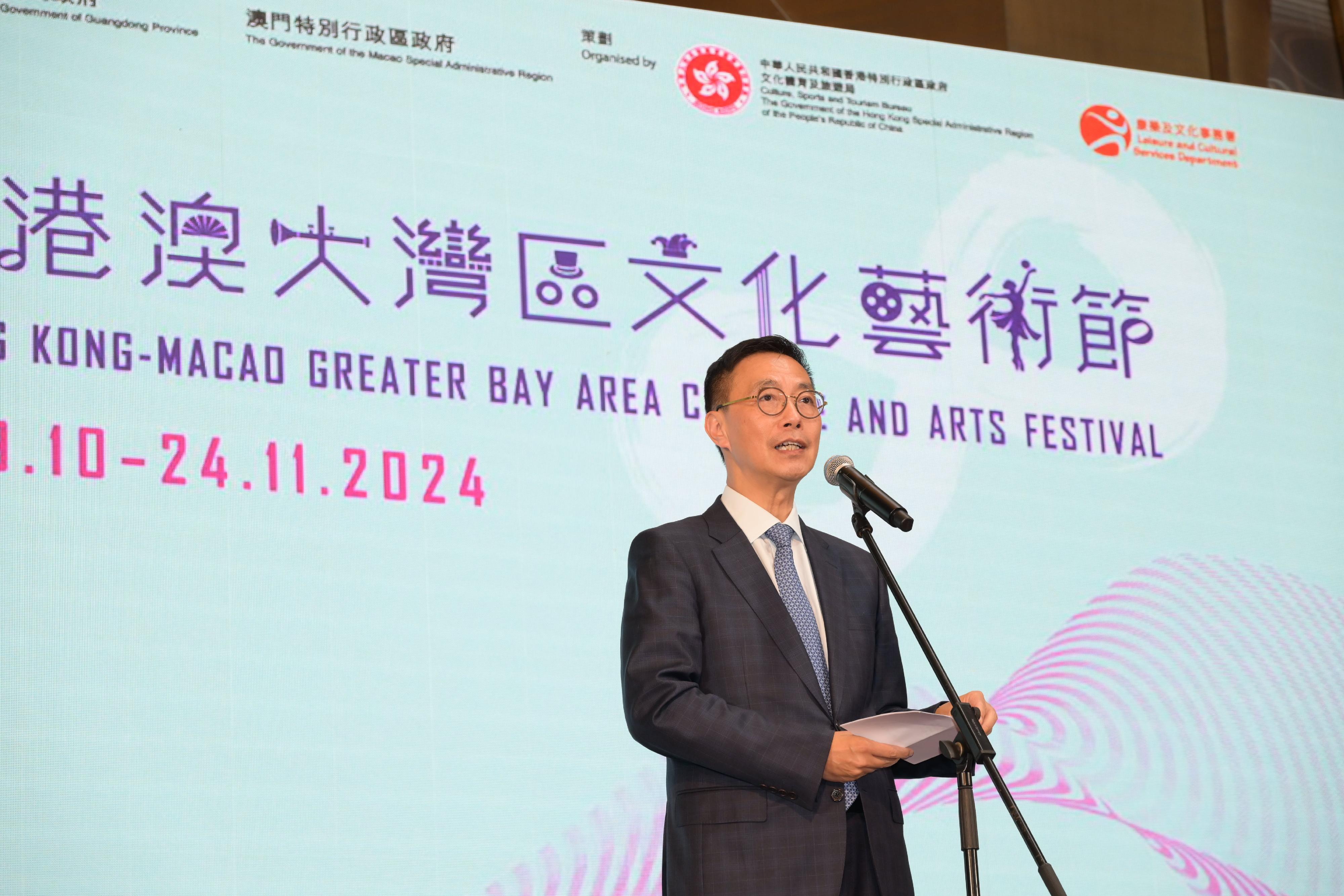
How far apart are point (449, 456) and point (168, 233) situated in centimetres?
72

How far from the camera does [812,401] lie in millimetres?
2508

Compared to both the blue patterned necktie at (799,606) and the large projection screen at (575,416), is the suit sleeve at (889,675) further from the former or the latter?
the large projection screen at (575,416)

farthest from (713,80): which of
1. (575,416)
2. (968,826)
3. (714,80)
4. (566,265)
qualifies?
(968,826)

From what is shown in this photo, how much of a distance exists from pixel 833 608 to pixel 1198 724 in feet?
5.97

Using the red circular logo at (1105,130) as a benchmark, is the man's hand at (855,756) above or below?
below

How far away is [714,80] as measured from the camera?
394 centimetres

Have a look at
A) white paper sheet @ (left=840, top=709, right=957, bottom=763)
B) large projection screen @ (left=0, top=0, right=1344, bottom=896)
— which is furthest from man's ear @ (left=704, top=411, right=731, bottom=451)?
large projection screen @ (left=0, top=0, right=1344, bottom=896)

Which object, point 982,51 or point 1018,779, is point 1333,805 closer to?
point 1018,779

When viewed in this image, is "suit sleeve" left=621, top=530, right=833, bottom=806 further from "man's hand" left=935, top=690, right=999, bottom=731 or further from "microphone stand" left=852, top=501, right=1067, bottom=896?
"microphone stand" left=852, top=501, right=1067, bottom=896

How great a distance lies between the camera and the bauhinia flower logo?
12.9 feet

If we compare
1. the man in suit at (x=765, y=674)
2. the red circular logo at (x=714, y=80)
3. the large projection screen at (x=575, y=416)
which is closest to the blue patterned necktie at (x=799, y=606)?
the man in suit at (x=765, y=674)

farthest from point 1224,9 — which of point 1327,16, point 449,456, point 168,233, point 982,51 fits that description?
point 168,233

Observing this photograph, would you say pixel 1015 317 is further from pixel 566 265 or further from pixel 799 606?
pixel 799 606

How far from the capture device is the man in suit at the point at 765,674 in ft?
7.30
